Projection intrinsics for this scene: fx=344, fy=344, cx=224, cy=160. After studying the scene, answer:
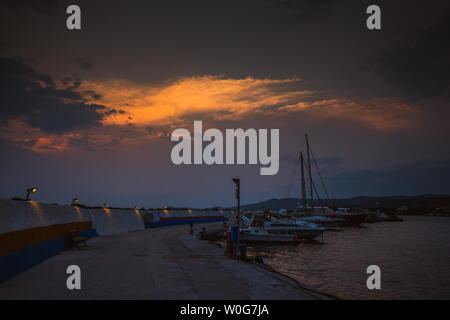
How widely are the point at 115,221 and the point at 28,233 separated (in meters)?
25.4

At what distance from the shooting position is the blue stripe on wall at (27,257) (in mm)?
11231

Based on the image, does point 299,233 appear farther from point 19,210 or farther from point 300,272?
point 19,210

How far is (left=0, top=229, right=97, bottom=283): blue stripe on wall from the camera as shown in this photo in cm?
1123

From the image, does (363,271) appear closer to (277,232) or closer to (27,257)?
(277,232)

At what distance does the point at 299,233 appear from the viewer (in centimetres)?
4772

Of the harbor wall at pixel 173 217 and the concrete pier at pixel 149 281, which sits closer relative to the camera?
the concrete pier at pixel 149 281

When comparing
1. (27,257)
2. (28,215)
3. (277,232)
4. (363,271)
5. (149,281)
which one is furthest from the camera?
(277,232)

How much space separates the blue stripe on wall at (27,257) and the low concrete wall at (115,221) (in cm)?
1366

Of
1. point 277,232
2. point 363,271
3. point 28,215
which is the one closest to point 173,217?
point 277,232

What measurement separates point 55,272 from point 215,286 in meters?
6.40

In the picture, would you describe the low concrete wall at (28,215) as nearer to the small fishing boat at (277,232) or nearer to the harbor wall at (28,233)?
the harbor wall at (28,233)

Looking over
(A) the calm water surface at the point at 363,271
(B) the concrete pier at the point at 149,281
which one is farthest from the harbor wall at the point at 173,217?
(B) the concrete pier at the point at 149,281

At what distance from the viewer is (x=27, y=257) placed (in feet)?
44.0

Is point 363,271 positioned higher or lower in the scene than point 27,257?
lower
